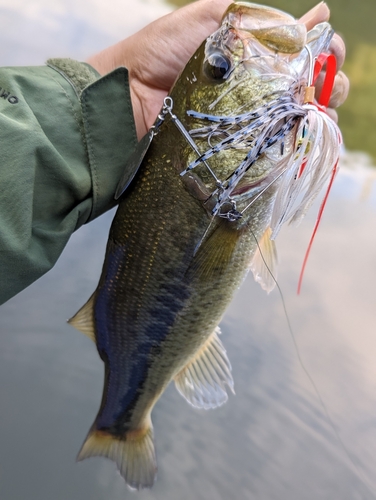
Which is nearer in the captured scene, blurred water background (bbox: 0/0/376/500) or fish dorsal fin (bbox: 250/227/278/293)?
fish dorsal fin (bbox: 250/227/278/293)

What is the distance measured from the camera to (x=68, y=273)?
231 centimetres

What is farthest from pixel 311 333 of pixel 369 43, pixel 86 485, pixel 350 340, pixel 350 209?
pixel 369 43

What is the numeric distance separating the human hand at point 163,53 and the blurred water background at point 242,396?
0.98 m

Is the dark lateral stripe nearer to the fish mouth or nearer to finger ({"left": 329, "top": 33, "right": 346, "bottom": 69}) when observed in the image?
the fish mouth

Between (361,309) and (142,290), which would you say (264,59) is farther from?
(361,309)

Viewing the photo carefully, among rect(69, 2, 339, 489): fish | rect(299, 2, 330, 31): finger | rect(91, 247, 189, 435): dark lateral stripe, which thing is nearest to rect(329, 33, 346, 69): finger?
rect(299, 2, 330, 31): finger

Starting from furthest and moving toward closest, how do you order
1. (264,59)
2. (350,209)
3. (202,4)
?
(350,209)
(202,4)
(264,59)

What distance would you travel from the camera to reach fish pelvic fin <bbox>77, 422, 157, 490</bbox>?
1.52 meters

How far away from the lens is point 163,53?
147 cm

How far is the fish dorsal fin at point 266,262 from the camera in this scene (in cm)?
122

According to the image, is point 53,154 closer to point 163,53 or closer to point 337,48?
point 163,53

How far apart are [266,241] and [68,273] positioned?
4.46 ft

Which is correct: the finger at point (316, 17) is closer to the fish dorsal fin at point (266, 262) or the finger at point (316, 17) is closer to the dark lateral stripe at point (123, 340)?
the fish dorsal fin at point (266, 262)

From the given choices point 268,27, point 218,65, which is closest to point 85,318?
point 218,65
